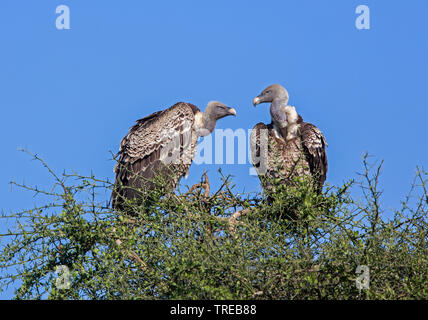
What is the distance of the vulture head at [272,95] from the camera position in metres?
10.7

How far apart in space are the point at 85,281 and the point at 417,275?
297 cm

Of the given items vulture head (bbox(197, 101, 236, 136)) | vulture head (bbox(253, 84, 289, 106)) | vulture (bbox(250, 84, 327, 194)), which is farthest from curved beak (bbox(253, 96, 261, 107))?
vulture (bbox(250, 84, 327, 194))

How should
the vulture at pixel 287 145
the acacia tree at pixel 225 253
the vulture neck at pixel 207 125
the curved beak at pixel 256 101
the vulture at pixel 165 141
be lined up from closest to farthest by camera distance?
the acacia tree at pixel 225 253
the vulture at pixel 287 145
the vulture at pixel 165 141
the vulture neck at pixel 207 125
the curved beak at pixel 256 101

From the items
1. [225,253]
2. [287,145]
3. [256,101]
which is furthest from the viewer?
[256,101]

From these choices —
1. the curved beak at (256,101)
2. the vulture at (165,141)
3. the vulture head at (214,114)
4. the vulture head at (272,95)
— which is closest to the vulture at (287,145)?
the vulture head at (272,95)

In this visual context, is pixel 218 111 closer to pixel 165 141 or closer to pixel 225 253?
pixel 165 141

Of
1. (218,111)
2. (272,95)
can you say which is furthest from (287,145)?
(218,111)

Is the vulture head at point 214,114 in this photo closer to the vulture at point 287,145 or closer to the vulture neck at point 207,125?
the vulture neck at point 207,125

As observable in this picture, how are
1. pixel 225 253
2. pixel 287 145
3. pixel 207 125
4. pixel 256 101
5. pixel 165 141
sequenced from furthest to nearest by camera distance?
pixel 256 101, pixel 207 125, pixel 165 141, pixel 287 145, pixel 225 253

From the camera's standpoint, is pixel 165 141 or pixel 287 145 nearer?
pixel 287 145

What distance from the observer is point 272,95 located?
35.3 ft

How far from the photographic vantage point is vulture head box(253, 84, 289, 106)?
10672 millimetres
